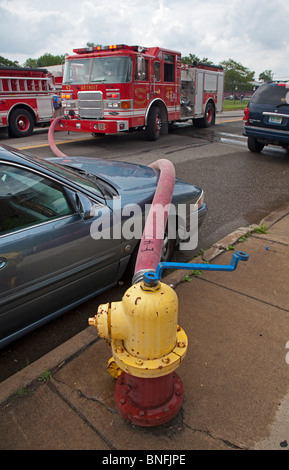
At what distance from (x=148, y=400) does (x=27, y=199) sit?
1.61 metres

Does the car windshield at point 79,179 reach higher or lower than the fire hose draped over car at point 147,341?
higher

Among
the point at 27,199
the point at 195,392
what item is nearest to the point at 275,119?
the point at 27,199

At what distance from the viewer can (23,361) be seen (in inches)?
106

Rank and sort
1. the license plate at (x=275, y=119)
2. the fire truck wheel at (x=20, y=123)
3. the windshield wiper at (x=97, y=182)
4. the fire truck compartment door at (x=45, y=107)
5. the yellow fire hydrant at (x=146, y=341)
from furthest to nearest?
the fire truck compartment door at (x=45, y=107) < the fire truck wheel at (x=20, y=123) < the license plate at (x=275, y=119) < the windshield wiper at (x=97, y=182) < the yellow fire hydrant at (x=146, y=341)

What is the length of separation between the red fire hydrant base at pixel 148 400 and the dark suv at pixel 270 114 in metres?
8.29

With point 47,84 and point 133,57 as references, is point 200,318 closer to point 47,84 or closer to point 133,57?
point 133,57

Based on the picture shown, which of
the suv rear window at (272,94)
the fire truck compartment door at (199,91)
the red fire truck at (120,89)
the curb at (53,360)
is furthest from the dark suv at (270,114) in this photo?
the curb at (53,360)

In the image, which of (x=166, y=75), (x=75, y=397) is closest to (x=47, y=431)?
(x=75, y=397)

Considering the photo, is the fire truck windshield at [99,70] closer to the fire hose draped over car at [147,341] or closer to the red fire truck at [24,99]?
the red fire truck at [24,99]

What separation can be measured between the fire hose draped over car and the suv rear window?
8.10m

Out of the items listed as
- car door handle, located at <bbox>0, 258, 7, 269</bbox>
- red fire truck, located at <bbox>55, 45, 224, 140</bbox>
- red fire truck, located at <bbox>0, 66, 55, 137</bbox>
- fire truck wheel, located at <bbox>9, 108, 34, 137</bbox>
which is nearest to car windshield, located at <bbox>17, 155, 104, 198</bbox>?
car door handle, located at <bbox>0, 258, 7, 269</bbox>

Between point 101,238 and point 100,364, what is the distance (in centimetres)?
98

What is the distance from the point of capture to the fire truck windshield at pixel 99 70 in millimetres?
9969

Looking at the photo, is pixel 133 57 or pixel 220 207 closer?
pixel 220 207
